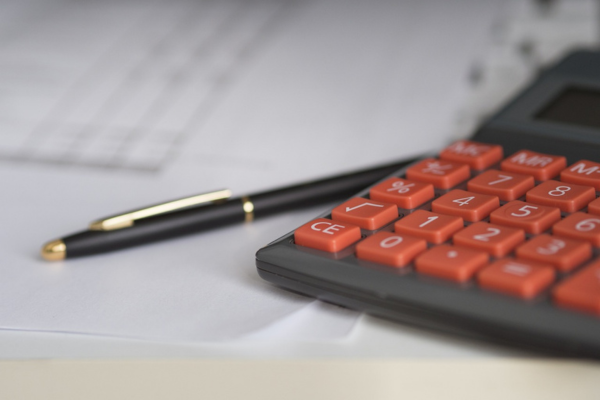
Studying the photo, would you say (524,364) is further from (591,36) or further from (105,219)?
(591,36)

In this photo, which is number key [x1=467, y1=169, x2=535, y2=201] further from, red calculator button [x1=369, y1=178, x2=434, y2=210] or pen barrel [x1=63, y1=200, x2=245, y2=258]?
pen barrel [x1=63, y1=200, x2=245, y2=258]

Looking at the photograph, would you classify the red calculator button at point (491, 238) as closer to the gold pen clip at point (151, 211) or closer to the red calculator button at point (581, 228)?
the red calculator button at point (581, 228)

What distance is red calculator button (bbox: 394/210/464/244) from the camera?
0.33 metres

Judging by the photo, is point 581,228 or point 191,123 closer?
point 581,228

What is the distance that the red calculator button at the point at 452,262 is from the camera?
29 cm

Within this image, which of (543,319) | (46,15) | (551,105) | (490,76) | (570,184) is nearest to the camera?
(543,319)

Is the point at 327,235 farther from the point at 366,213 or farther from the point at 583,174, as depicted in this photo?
the point at 583,174

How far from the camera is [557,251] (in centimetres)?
30

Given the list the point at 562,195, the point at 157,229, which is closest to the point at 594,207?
the point at 562,195

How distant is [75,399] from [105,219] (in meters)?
0.12

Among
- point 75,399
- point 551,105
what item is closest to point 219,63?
point 551,105

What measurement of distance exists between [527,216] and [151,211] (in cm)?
22

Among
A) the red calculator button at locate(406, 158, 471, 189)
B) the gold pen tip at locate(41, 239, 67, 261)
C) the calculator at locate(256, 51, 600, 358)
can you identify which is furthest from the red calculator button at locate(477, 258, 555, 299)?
the gold pen tip at locate(41, 239, 67, 261)

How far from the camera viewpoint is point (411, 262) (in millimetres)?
315
